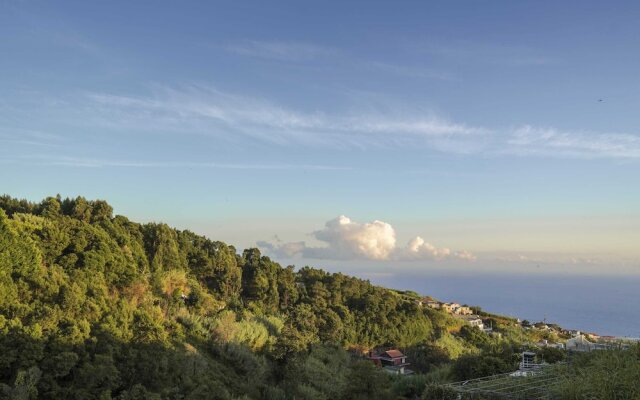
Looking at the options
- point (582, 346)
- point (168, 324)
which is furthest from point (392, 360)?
point (582, 346)

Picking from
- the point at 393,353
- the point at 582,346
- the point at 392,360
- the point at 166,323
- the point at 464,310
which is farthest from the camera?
the point at 464,310

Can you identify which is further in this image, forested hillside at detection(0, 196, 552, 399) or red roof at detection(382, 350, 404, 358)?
red roof at detection(382, 350, 404, 358)

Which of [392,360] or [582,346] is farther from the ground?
[582,346]

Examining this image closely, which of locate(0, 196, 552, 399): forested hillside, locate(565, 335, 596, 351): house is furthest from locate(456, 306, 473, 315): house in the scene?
locate(565, 335, 596, 351): house

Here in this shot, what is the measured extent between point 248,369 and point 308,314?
10.2 meters

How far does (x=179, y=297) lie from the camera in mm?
24969

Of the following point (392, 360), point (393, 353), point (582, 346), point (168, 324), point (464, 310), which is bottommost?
point (392, 360)

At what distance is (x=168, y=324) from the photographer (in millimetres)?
20938

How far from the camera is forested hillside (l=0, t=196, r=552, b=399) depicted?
46.9ft

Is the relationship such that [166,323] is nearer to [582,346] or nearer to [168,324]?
[168,324]

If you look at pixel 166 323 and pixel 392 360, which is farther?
pixel 392 360

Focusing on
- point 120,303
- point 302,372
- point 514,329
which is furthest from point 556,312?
point 120,303

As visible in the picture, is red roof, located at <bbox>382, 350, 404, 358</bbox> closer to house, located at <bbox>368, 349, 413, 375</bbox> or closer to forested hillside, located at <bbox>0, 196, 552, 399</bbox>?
house, located at <bbox>368, 349, 413, 375</bbox>

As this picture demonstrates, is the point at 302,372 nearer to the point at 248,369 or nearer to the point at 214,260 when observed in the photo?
the point at 248,369
